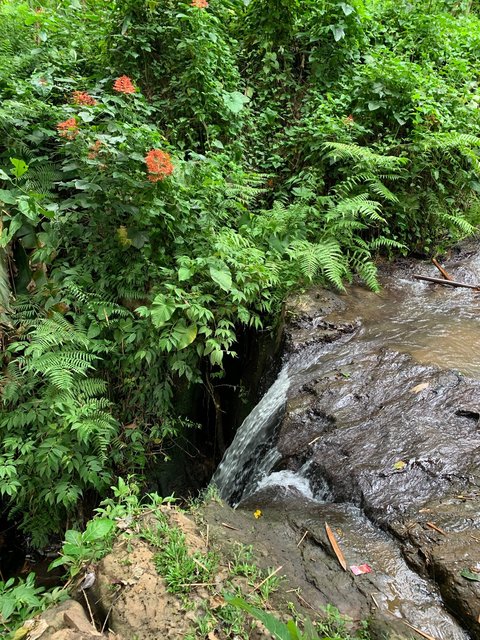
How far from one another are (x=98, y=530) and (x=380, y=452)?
174 cm

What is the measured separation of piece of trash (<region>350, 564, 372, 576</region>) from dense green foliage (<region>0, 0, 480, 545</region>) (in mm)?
1993

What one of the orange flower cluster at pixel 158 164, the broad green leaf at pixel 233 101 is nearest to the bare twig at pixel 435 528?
the orange flower cluster at pixel 158 164

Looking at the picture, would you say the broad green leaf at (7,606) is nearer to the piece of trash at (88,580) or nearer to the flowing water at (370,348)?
the piece of trash at (88,580)

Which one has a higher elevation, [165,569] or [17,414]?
[165,569]

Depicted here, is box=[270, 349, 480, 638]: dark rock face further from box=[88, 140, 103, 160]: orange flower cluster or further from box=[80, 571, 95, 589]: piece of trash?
box=[88, 140, 103, 160]: orange flower cluster

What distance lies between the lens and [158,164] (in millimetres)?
3523

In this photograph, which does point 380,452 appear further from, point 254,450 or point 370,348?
point 370,348

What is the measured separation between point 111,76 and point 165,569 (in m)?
5.55

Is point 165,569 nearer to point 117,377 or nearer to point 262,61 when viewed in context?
point 117,377

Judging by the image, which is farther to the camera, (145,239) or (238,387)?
(238,387)

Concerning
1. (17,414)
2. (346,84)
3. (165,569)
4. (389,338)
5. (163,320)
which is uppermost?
(346,84)

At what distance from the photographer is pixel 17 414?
349 cm

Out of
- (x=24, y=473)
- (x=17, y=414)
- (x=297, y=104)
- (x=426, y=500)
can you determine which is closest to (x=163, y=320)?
(x=17, y=414)

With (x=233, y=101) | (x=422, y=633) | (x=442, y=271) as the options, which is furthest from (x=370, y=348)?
(x=233, y=101)
